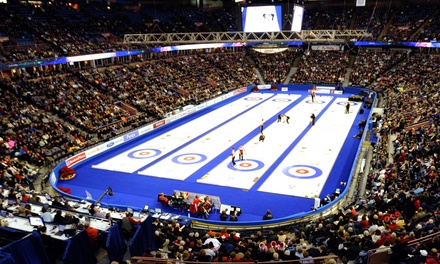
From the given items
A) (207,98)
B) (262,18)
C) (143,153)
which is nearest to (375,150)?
(262,18)

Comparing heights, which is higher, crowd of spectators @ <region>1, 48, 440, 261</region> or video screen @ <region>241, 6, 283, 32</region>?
video screen @ <region>241, 6, 283, 32</region>

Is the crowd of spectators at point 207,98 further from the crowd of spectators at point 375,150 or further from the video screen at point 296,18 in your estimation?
the video screen at point 296,18

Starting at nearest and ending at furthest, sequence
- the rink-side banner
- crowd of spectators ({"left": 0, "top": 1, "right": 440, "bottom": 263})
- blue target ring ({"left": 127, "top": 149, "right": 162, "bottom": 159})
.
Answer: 1. crowd of spectators ({"left": 0, "top": 1, "right": 440, "bottom": 263})
2. the rink-side banner
3. blue target ring ({"left": 127, "top": 149, "right": 162, "bottom": 159})

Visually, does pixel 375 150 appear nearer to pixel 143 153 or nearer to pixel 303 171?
pixel 303 171

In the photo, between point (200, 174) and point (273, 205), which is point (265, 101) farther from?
point (273, 205)

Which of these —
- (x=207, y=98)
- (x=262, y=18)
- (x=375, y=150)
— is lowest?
(x=375, y=150)

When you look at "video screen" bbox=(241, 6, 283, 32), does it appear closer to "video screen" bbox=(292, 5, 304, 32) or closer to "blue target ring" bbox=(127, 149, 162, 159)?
"video screen" bbox=(292, 5, 304, 32)

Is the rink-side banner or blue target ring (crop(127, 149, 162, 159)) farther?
blue target ring (crop(127, 149, 162, 159))

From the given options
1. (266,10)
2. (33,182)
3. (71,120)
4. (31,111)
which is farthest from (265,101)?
Answer: (33,182)

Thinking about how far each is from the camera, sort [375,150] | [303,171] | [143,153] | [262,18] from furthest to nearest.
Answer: [262,18] < [143,153] < [375,150] < [303,171]

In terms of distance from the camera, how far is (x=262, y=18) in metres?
28.5

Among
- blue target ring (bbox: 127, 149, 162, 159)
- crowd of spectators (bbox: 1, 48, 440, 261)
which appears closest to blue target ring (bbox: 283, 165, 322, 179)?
crowd of spectators (bbox: 1, 48, 440, 261)

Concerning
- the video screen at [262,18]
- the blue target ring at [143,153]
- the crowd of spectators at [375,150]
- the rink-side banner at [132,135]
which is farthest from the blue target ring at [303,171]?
the rink-side banner at [132,135]

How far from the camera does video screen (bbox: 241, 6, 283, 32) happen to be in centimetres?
2809
